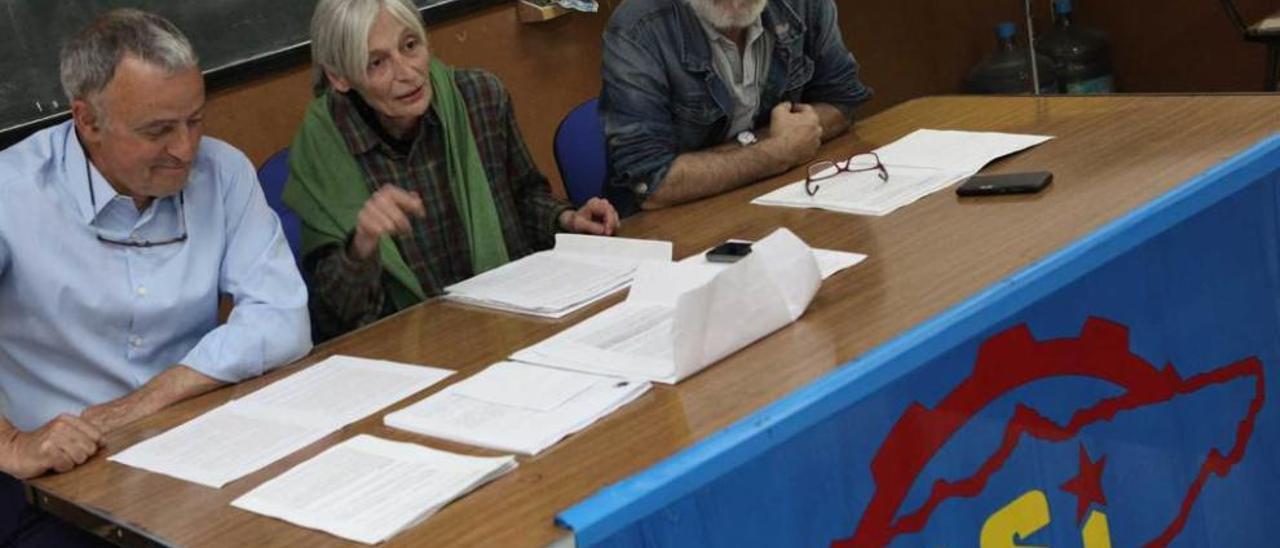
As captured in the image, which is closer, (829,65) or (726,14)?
(726,14)

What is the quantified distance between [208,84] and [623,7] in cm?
107

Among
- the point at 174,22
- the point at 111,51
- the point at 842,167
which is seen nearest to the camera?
the point at 111,51

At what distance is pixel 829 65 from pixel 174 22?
145 cm

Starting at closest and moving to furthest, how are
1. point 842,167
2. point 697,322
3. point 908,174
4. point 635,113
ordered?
point 697,322 < point 908,174 < point 842,167 < point 635,113

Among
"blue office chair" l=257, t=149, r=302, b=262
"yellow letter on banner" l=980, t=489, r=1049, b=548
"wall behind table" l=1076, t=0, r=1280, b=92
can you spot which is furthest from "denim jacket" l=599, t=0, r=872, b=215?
"wall behind table" l=1076, t=0, r=1280, b=92

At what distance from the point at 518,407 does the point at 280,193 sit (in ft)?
4.00

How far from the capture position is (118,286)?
2096mm

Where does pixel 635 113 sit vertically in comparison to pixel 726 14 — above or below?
below

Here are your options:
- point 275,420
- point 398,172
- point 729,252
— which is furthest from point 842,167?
point 275,420

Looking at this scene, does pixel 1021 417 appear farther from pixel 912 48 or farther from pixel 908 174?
pixel 912 48

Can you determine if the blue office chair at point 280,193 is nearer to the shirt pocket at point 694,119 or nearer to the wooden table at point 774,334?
the wooden table at point 774,334

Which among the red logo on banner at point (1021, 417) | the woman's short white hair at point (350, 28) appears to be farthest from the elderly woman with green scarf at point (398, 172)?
the red logo on banner at point (1021, 417)

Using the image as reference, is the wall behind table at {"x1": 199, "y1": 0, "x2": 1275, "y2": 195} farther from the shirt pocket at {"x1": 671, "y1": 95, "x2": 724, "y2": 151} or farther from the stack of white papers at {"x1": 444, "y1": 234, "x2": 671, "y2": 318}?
the stack of white papers at {"x1": 444, "y1": 234, "x2": 671, "y2": 318}

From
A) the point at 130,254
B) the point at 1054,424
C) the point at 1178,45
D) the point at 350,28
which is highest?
the point at 350,28
